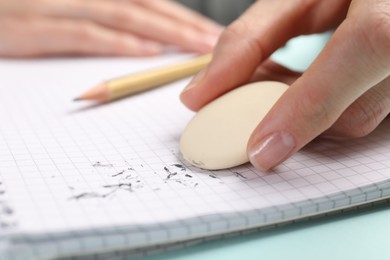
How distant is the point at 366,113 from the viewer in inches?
19.5

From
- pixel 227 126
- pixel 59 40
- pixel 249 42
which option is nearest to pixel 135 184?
pixel 227 126

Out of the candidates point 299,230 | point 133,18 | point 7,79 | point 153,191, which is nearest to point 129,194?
point 153,191

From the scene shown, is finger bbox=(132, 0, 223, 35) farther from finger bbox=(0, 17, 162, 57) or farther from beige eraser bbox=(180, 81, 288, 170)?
beige eraser bbox=(180, 81, 288, 170)

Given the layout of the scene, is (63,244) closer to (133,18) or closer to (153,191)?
(153,191)

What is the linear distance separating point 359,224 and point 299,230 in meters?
0.05

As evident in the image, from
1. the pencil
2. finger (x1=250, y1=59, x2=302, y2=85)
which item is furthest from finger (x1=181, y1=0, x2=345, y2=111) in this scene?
the pencil

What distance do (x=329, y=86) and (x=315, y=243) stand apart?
0.12m

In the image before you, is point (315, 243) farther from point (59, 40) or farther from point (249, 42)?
point (59, 40)

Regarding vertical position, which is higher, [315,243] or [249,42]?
[249,42]

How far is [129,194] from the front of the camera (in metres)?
0.39

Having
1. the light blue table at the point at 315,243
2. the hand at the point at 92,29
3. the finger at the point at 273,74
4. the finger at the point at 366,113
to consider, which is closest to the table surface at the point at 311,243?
the light blue table at the point at 315,243

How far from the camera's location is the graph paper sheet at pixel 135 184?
1.13 feet

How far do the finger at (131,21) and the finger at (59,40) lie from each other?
0.02 m

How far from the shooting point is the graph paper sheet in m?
0.34
